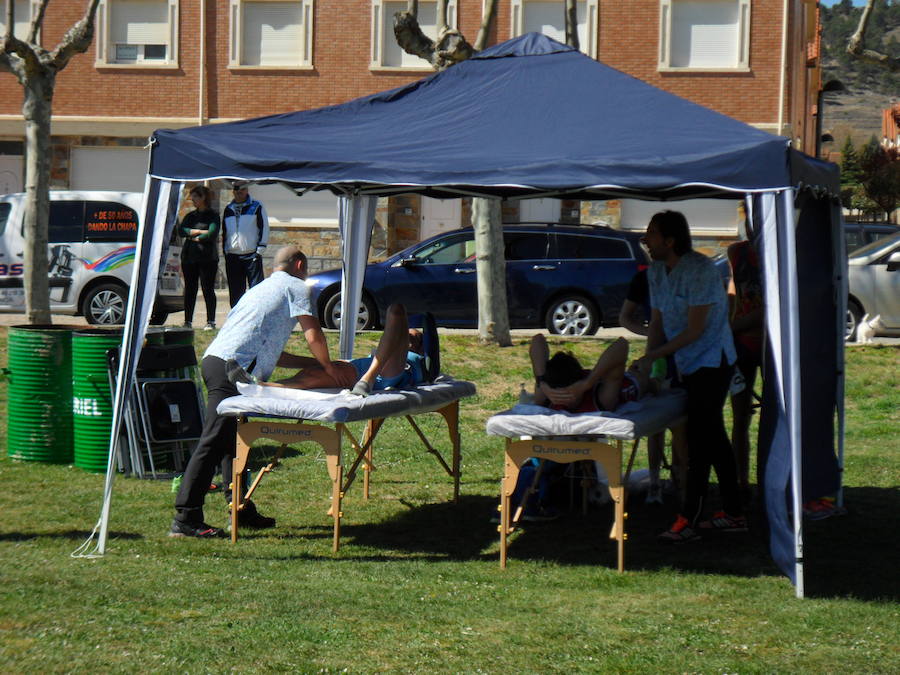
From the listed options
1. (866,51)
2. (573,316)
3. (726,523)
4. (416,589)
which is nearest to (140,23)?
(573,316)

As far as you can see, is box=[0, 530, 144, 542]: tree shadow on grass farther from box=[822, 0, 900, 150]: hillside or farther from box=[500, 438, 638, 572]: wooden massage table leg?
box=[822, 0, 900, 150]: hillside

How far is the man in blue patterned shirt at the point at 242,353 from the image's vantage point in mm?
6945

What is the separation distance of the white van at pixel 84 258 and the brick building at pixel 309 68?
1002 cm

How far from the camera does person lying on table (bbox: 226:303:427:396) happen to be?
6.95 meters

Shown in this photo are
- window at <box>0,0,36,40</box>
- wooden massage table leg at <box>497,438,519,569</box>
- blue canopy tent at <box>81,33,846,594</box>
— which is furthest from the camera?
window at <box>0,0,36,40</box>

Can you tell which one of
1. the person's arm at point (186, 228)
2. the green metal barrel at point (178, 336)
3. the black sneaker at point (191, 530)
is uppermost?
the person's arm at point (186, 228)

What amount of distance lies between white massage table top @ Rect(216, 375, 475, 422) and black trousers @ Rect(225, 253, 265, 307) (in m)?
7.39

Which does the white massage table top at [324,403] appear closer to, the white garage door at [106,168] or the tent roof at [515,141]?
the tent roof at [515,141]

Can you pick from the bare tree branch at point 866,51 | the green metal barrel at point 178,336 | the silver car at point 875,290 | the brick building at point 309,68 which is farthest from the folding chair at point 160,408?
the brick building at point 309,68

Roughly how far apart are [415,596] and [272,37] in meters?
23.6

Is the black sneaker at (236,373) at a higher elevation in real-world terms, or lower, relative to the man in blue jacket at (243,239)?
lower

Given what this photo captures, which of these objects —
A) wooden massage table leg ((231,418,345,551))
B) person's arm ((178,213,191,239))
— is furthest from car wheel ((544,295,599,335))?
wooden massage table leg ((231,418,345,551))

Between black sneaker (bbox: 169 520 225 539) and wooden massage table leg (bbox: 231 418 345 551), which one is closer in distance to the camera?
wooden massage table leg (bbox: 231 418 345 551)

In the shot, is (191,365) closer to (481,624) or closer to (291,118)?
Result: (291,118)
